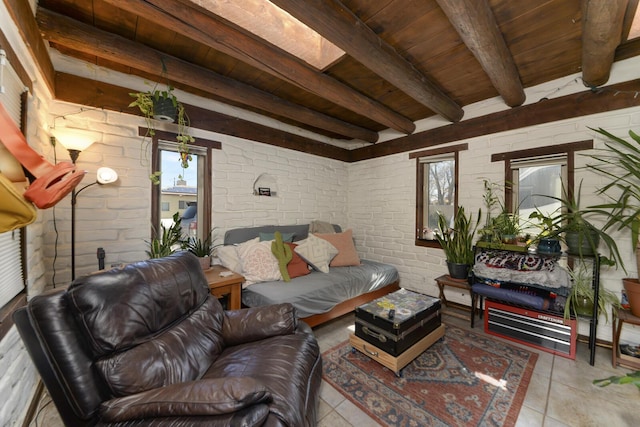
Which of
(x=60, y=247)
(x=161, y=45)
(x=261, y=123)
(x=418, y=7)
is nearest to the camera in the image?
(x=418, y=7)

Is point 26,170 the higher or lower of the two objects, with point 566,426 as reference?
higher

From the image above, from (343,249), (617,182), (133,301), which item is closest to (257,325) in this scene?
(133,301)

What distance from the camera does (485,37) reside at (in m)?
1.62

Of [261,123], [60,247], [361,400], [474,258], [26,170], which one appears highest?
[261,123]

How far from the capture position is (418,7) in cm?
156

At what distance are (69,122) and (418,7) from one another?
281 cm

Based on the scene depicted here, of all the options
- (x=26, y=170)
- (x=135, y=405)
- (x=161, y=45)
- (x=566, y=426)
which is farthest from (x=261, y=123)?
(x=566, y=426)

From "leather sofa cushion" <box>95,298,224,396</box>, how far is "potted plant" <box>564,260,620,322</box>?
2758 mm

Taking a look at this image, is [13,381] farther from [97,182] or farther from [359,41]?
[359,41]

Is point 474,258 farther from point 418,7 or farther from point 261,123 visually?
point 261,123

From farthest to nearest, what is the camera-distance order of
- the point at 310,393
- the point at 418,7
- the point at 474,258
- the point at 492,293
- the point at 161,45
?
1. the point at 474,258
2. the point at 492,293
3. the point at 161,45
4. the point at 418,7
5. the point at 310,393

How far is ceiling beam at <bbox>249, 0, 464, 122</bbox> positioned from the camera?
1.43 m

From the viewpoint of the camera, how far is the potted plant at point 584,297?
2055 millimetres

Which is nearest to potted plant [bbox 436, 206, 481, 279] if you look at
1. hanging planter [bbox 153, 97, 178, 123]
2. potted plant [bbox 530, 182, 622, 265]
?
potted plant [bbox 530, 182, 622, 265]
